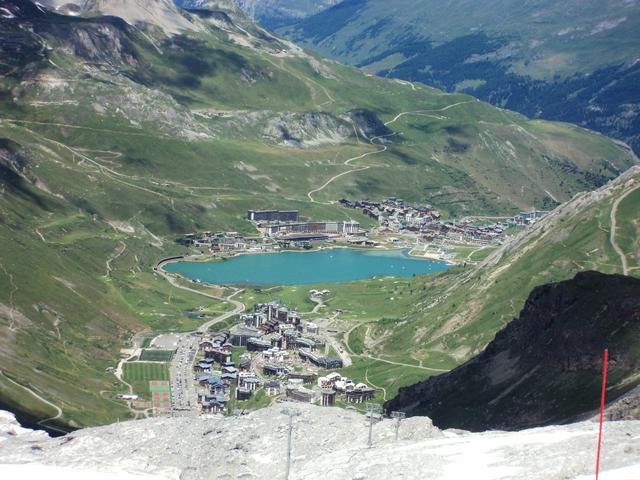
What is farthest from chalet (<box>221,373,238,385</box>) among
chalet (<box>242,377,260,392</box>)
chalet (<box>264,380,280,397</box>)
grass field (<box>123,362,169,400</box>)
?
grass field (<box>123,362,169,400</box>)

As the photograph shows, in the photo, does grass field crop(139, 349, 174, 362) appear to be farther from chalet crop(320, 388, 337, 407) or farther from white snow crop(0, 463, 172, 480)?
white snow crop(0, 463, 172, 480)

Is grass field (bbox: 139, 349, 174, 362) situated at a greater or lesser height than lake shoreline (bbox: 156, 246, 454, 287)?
lesser

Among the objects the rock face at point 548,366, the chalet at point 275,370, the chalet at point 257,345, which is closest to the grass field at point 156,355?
the chalet at point 257,345

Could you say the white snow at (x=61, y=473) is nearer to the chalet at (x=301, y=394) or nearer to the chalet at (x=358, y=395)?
the chalet at (x=301, y=394)

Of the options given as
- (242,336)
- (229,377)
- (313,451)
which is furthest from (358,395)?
(313,451)

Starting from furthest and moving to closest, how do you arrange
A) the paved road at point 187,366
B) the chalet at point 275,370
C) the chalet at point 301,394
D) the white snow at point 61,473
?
the chalet at point 275,370 → the paved road at point 187,366 → the chalet at point 301,394 → the white snow at point 61,473

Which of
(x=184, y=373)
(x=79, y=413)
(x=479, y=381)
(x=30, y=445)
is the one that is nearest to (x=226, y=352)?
(x=184, y=373)
